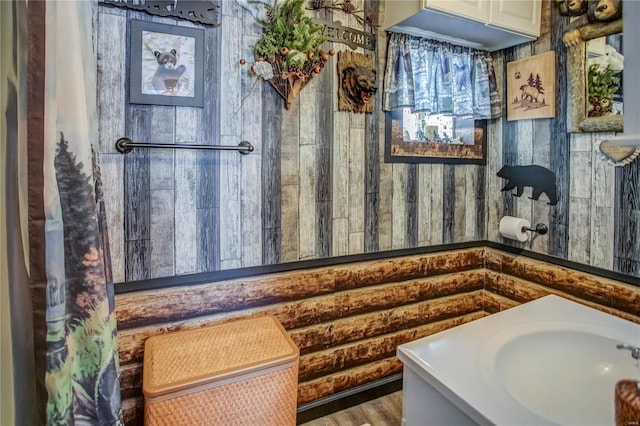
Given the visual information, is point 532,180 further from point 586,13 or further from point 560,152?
point 586,13

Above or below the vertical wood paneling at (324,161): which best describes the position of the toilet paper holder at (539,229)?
below

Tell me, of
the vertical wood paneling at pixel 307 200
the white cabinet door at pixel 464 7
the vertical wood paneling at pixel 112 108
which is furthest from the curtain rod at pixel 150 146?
the white cabinet door at pixel 464 7

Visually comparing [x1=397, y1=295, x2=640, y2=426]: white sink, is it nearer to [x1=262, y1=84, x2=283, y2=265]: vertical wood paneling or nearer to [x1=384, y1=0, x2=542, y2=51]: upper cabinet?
[x1=262, y1=84, x2=283, y2=265]: vertical wood paneling

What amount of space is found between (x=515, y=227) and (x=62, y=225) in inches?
92.5

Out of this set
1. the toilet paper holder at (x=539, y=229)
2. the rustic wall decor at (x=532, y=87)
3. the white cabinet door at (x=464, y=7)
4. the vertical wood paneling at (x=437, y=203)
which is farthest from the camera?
the vertical wood paneling at (x=437, y=203)

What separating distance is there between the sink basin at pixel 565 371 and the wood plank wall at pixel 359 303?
0.42m

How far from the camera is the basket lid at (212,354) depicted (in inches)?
52.9

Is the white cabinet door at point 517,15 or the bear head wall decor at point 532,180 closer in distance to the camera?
the white cabinet door at point 517,15

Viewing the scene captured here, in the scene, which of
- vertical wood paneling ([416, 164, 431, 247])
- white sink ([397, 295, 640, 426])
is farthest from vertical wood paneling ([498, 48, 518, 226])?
white sink ([397, 295, 640, 426])

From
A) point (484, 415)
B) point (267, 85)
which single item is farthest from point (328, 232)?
point (484, 415)

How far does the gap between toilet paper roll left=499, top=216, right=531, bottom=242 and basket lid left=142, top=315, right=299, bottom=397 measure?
1597 mm

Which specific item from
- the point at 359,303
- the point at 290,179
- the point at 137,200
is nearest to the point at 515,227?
the point at 359,303

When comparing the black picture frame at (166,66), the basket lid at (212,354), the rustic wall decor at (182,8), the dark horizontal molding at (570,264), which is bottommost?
the basket lid at (212,354)

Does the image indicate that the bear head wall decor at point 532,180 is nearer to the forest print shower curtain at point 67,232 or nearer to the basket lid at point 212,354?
the basket lid at point 212,354
